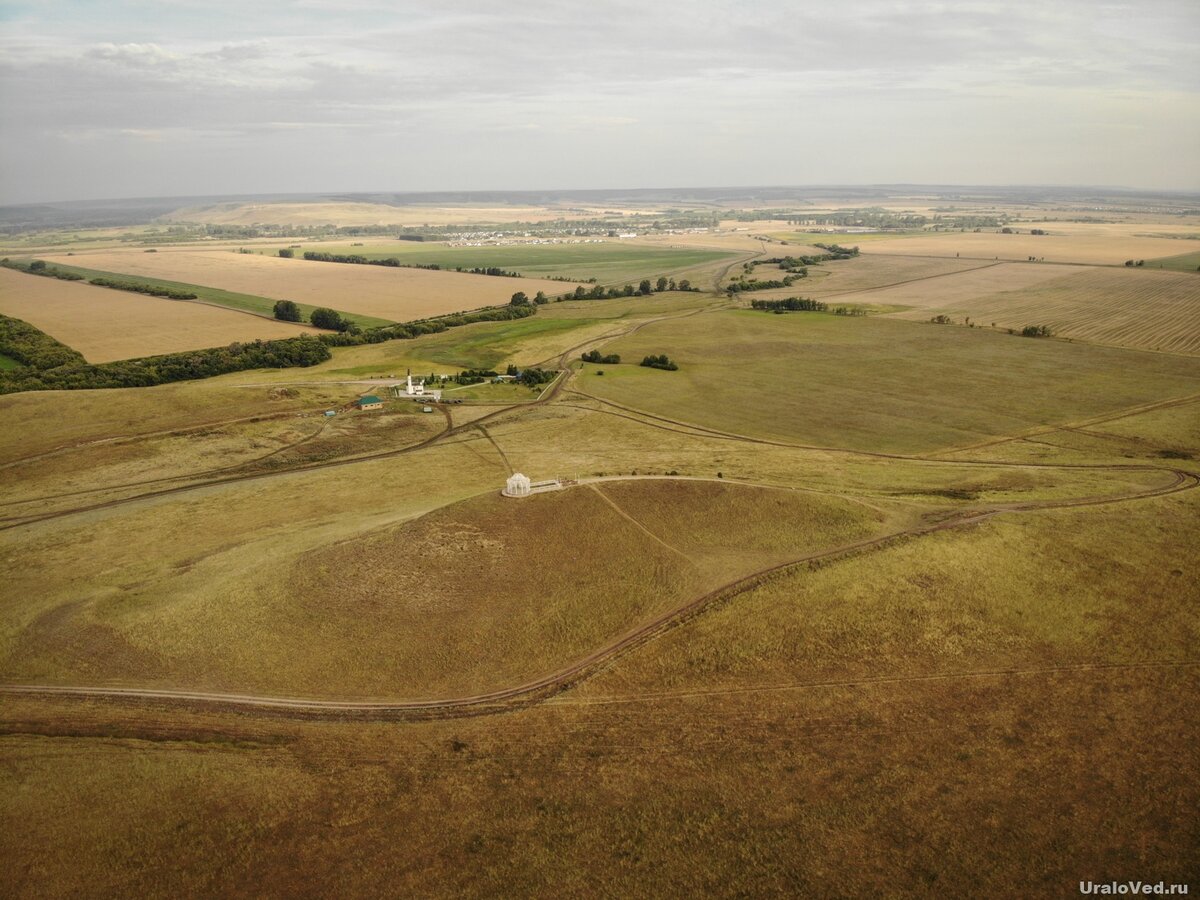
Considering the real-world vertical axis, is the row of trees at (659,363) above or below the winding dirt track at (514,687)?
above

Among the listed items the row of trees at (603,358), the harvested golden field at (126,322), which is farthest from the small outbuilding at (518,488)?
the harvested golden field at (126,322)

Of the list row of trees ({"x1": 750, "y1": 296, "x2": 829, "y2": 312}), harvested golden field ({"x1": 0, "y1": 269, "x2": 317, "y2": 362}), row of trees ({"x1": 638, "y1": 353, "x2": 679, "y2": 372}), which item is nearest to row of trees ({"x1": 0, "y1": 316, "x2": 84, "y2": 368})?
harvested golden field ({"x1": 0, "y1": 269, "x2": 317, "y2": 362})

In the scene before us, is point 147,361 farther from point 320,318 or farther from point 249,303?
point 249,303

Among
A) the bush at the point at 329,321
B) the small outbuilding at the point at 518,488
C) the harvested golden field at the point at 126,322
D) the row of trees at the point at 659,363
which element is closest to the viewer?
the small outbuilding at the point at 518,488

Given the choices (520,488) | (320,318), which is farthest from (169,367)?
(520,488)

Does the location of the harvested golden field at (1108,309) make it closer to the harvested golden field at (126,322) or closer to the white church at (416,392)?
the white church at (416,392)

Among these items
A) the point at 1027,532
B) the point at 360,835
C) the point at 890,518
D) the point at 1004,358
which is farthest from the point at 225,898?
the point at 1004,358

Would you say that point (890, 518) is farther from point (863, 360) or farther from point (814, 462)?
point (863, 360)
